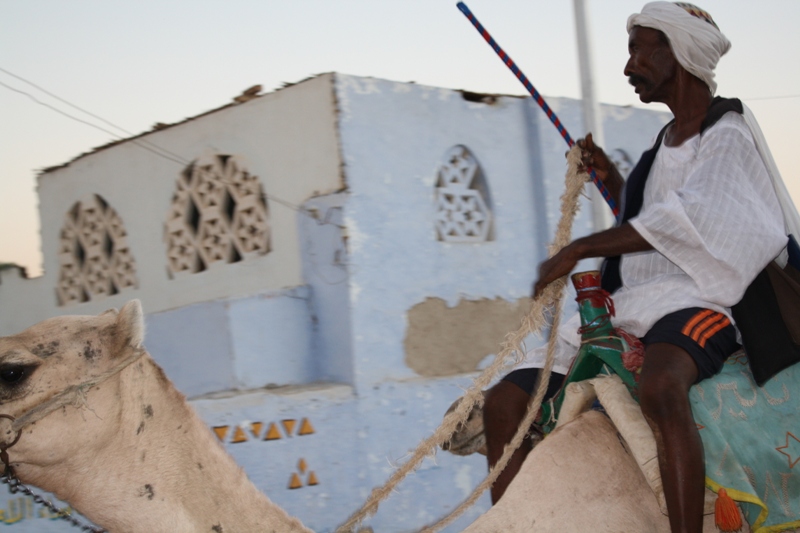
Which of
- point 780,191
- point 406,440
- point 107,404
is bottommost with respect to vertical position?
point 406,440

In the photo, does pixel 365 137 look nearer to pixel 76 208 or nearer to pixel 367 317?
pixel 367 317

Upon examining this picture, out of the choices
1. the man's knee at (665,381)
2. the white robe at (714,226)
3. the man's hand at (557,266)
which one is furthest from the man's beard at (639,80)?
the man's knee at (665,381)

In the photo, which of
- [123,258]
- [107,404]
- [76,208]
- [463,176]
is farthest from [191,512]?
[76,208]

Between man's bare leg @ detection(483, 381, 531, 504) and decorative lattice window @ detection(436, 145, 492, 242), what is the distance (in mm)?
4524

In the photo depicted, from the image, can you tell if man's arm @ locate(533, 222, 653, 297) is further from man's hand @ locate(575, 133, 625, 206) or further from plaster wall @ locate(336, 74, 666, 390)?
plaster wall @ locate(336, 74, 666, 390)

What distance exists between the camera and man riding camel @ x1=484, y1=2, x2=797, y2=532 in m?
2.44

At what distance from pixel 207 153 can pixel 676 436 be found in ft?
19.3

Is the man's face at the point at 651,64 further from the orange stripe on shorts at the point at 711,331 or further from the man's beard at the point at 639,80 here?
the orange stripe on shorts at the point at 711,331

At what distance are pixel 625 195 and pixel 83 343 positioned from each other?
183 cm

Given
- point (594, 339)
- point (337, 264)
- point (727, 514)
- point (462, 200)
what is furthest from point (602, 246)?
point (462, 200)

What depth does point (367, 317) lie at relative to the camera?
6871mm

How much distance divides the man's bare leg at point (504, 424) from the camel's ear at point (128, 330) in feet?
3.84

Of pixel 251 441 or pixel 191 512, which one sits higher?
pixel 191 512

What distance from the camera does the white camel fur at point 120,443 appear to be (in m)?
2.37
